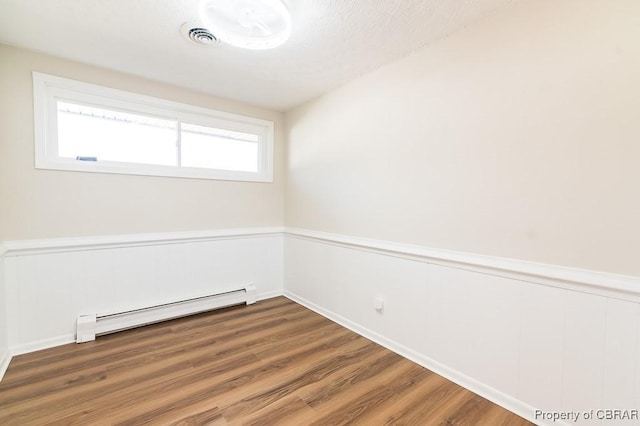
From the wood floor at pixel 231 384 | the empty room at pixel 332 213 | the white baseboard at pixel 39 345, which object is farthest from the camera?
the white baseboard at pixel 39 345

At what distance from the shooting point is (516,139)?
163 centimetres

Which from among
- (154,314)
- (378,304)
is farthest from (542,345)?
(154,314)

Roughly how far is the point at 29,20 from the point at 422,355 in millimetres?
3509

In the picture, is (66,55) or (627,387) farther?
(66,55)

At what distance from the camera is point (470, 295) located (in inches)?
72.5

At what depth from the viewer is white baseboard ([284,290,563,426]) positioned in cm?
162

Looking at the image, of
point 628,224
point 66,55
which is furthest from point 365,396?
point 66,55

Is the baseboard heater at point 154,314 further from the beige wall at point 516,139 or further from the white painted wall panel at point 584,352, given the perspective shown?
the white painted wall panel at point 584,352

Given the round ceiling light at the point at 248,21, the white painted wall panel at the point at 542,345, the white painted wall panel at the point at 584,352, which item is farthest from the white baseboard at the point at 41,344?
the white painted wall panel at the point at 584,352

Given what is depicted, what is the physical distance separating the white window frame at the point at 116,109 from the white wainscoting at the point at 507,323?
1.85 metres

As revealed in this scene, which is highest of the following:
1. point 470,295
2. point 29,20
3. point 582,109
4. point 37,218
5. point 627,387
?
point 29,20

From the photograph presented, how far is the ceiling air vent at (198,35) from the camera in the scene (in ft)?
6.08

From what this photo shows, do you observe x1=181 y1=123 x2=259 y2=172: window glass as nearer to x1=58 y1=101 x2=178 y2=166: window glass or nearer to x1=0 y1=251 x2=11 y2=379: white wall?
x1=58 y1=101 x2=178 y2=166: window glass

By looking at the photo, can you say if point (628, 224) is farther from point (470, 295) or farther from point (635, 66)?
point (470, 295)
